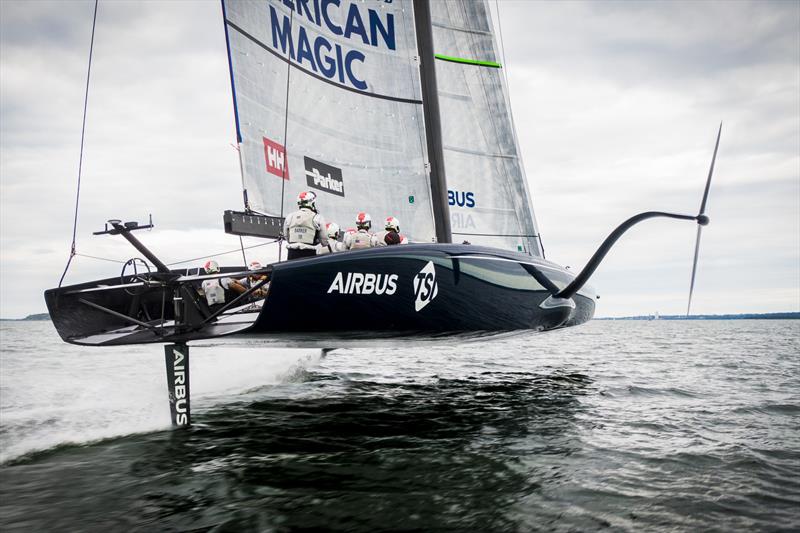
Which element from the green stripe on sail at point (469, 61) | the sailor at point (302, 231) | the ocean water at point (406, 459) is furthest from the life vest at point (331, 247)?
the green stripe on sail at point (469, 61)

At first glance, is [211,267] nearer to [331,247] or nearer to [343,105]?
[331,247]

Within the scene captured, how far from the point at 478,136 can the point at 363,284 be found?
17.9ft

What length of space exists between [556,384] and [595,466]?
5.96 m

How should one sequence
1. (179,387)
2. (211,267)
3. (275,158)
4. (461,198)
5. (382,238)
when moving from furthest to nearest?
(461,198)
(211,267)
(275,158)
(382,238)
(179,387)

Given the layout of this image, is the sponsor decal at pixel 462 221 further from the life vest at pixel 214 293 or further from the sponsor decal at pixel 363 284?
the sponsor decal at pixel 363 284

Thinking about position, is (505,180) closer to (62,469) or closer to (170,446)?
(170,446)

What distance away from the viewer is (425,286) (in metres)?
5.46

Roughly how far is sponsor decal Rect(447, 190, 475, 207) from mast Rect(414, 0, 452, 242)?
101cm

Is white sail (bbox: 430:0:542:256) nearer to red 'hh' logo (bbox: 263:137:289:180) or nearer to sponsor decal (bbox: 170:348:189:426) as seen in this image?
red 'hh' logo (bbox: 263:137:289:180)

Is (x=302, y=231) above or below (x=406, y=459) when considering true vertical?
above

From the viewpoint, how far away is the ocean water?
11.8 feet

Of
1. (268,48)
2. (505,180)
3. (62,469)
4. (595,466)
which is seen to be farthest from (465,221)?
(62,469)

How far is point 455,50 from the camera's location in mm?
9828

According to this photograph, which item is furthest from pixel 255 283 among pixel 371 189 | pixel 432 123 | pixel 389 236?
pixel 432 123
